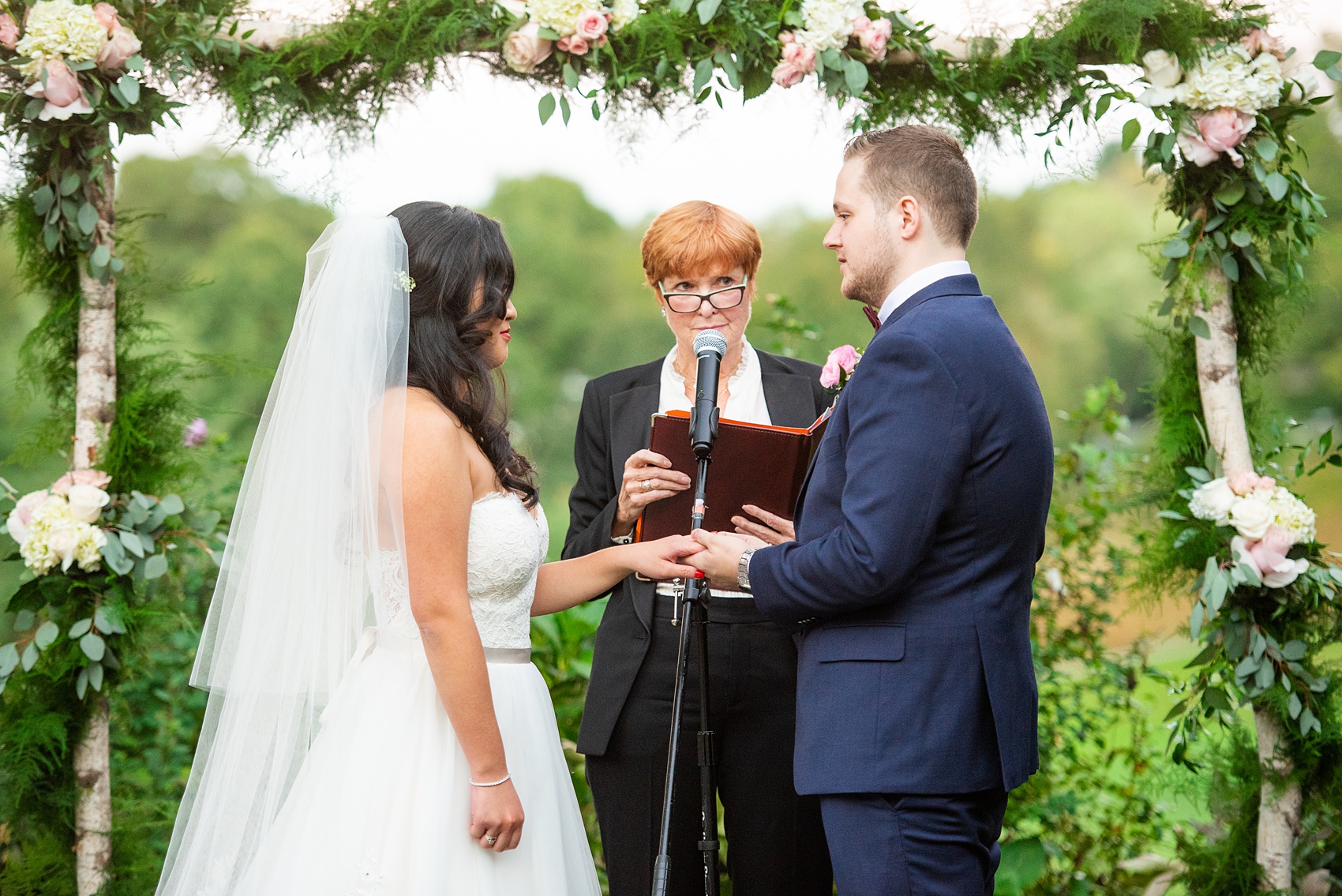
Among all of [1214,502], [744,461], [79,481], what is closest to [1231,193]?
[1214,502]

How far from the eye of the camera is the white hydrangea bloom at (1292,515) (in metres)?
3.21

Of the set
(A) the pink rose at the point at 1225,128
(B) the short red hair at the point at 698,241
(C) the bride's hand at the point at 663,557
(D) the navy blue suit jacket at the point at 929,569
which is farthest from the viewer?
(A) the pink rose at the point at 1225,128

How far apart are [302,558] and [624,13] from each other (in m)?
1.95

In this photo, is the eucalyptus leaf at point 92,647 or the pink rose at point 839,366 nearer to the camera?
the pink rose at point 839,366

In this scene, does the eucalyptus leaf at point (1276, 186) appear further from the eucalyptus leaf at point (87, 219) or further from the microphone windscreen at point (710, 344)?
the eucalyptus leaf at point (87, 219)

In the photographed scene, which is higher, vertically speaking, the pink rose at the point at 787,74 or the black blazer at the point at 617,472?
the pink rose at the point at 787,74

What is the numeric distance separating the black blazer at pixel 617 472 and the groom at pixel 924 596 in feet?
2.45

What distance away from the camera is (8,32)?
3.21m

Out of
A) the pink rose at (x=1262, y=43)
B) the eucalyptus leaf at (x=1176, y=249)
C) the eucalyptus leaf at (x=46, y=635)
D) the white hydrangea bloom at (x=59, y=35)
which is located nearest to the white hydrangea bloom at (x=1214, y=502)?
the eucalyptus leaf at (x=1176, y=249)

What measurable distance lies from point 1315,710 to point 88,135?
4163 mm

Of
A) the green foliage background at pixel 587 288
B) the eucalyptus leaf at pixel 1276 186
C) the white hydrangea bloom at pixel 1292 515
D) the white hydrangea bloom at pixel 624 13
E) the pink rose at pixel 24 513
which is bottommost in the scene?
the pink rose at pixel 24 513

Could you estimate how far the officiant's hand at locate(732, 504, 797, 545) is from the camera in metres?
2.61

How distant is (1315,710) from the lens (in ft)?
10.7

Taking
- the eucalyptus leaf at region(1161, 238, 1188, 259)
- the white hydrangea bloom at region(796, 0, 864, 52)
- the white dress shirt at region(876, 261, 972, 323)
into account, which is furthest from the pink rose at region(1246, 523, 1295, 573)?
the white hydrangea bloom at region(796, 0, 864, 52)
